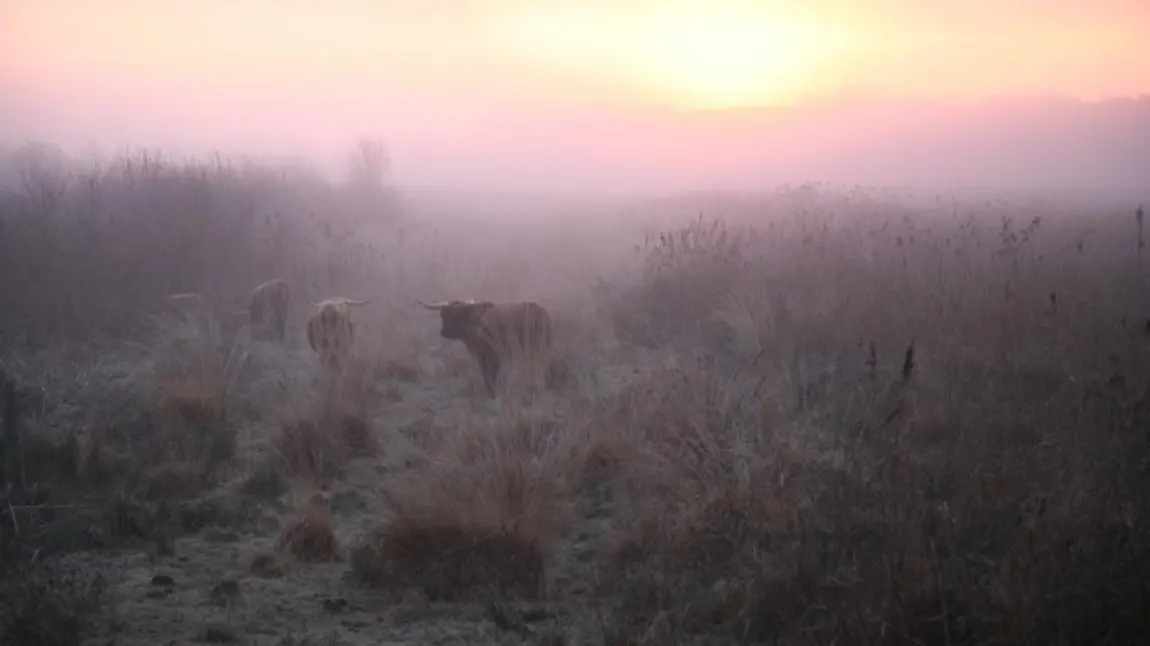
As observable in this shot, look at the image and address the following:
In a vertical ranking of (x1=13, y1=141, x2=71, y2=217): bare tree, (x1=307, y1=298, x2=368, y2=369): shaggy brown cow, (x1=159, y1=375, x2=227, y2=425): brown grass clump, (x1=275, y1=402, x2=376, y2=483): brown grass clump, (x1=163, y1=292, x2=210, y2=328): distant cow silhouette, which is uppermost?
(x1=13, y1=141, x2=71, y2=217): bare tree

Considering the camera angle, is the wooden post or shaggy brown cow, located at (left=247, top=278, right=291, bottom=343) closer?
the wooden post

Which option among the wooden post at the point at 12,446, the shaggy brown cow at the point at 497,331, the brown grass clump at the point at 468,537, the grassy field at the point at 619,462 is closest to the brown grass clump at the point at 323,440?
the grassy field at the point at 619,462

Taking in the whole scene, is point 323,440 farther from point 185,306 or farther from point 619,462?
point 185,306

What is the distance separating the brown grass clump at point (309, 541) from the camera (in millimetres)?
4043

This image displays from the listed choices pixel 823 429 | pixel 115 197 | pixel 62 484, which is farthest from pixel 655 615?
pixel 115 197

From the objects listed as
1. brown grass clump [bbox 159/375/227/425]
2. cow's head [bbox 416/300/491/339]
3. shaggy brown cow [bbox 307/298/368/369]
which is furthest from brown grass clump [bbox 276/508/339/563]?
shaggy brown cow [bbox 307/298/368/369]

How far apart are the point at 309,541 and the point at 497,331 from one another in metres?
3.08

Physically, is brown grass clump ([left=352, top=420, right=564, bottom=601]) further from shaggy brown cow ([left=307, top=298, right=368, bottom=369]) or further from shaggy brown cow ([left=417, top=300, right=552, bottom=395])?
shaggy brown cow ([left=307, top=298, right=368, bottom=369])

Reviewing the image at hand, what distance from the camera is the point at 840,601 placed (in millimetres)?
2973

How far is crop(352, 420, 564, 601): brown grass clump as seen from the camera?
144 inches

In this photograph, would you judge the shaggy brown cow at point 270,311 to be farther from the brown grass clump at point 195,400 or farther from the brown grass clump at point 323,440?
the brown grass clump at point 323,440

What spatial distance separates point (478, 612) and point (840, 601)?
1499mm

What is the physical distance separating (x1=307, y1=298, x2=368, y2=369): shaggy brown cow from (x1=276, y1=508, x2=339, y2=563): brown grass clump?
330cm

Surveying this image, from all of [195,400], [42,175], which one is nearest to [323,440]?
[195,400]
